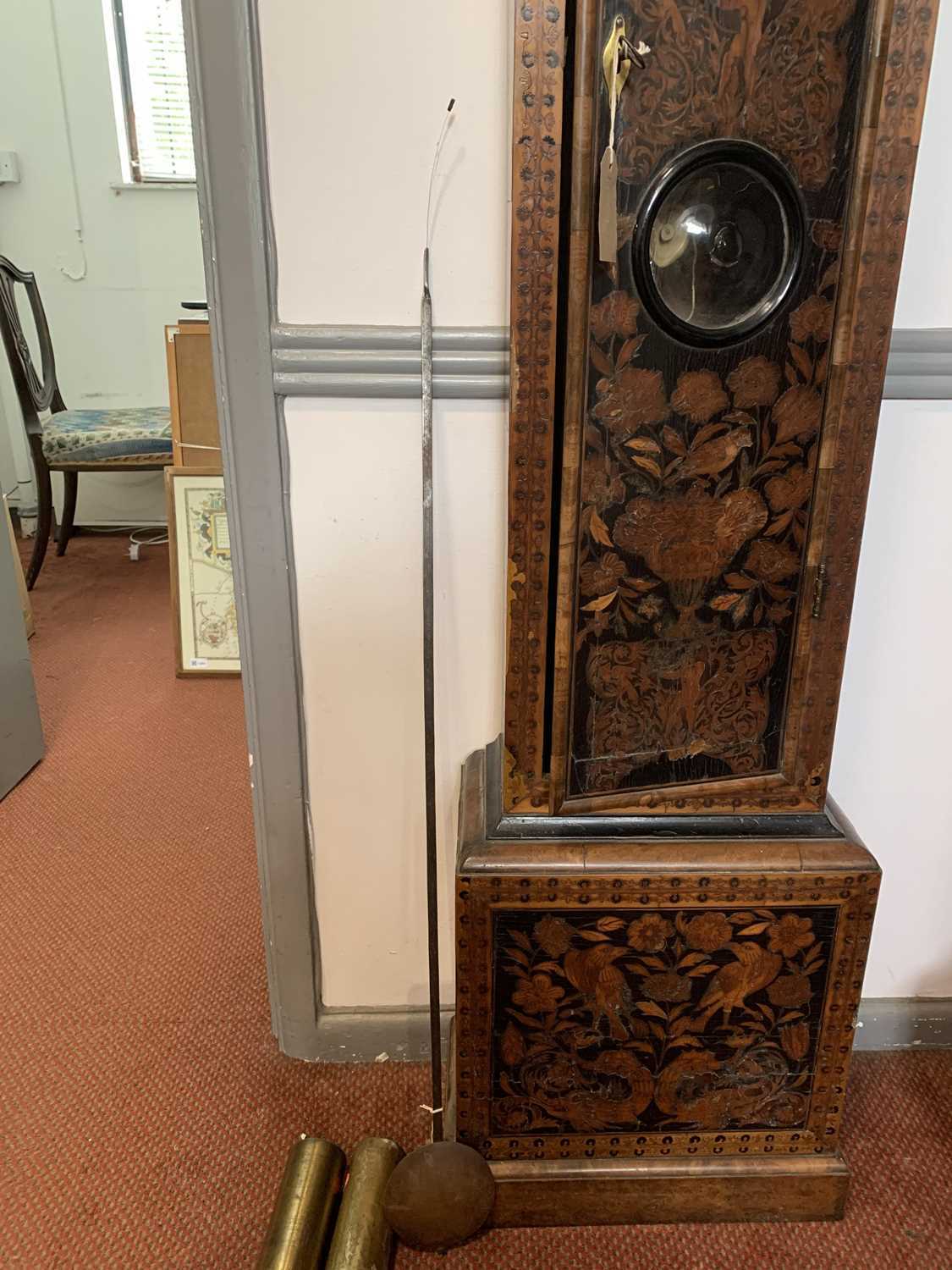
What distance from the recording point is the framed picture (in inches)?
112

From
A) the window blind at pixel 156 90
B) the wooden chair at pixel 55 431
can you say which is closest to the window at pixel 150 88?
the window blind at pixel 156 90

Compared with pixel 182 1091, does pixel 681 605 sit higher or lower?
higher

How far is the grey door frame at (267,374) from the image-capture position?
1.04 metres

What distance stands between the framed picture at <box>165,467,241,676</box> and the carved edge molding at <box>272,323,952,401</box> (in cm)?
178

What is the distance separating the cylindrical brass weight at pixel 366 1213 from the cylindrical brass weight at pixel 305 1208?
0.06ft

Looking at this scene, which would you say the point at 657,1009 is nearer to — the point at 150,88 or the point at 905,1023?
the point at 905,1023

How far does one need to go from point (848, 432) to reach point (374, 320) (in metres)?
0.56

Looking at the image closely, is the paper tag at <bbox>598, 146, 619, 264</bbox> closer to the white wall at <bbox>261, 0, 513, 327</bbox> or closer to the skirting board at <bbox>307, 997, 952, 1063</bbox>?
the white wall at <bbox>261, 0, 513, 327</bbox>

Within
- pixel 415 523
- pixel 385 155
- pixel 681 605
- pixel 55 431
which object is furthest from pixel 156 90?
pixel 681 605

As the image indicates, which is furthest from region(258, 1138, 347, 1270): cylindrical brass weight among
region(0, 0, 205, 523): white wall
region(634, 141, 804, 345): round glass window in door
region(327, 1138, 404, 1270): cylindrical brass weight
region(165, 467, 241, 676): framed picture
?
region(0, 0, 205, 523): white wall

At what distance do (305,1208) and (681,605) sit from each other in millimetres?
863

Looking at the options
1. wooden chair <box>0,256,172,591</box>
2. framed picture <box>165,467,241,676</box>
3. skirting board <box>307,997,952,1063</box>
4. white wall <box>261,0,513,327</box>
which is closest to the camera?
white wall <box>261,0,513,327</box>

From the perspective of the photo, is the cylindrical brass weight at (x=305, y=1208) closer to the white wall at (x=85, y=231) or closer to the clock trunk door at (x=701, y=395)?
the clock trunk door at (x=701, y=395)

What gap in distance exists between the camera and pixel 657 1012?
44.5 inches
